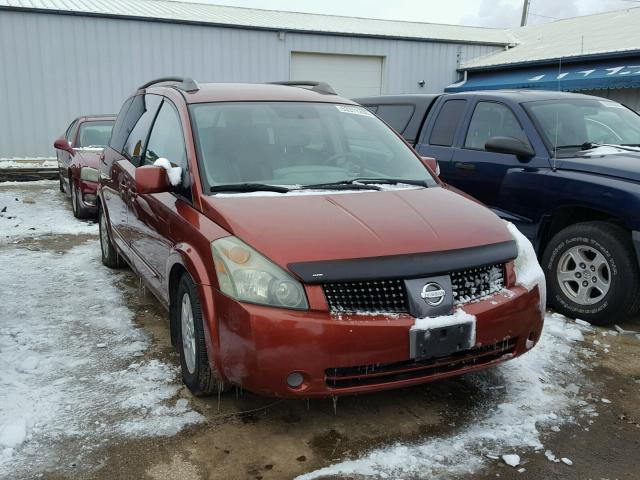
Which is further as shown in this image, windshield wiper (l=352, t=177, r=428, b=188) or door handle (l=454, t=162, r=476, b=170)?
door handle (l=454, t=162, r=476, b=170)

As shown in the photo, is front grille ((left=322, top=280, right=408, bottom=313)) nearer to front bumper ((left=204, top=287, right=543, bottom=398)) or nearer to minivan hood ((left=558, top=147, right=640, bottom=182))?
front bumper ((left=204, top=287, right=543, bottom=398))

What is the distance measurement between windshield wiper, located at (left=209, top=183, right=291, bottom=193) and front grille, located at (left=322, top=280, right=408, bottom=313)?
89 cm

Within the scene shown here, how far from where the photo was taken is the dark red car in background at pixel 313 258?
2756mm

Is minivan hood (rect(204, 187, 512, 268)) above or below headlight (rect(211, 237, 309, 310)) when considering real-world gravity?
above

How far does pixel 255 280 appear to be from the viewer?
2.80m

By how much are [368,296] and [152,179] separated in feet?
5.11

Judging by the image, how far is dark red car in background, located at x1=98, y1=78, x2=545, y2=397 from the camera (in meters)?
2.76

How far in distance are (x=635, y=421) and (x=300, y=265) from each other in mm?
2075

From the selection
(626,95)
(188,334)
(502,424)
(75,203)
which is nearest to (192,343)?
(188,334)

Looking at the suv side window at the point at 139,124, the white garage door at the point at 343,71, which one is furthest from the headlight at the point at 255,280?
the white garage door at the point at 343,71

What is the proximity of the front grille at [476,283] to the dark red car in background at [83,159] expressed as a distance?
21.9ft

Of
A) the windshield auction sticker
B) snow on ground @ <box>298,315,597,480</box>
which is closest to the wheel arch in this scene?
snow on ground @ <box>298,315,597,480</box>

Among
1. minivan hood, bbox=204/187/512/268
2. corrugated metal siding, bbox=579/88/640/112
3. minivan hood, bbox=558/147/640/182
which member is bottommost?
minivan hood, bbox=204/187/512/268

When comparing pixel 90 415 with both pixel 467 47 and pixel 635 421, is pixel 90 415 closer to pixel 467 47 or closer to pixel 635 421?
pixel 635 421
